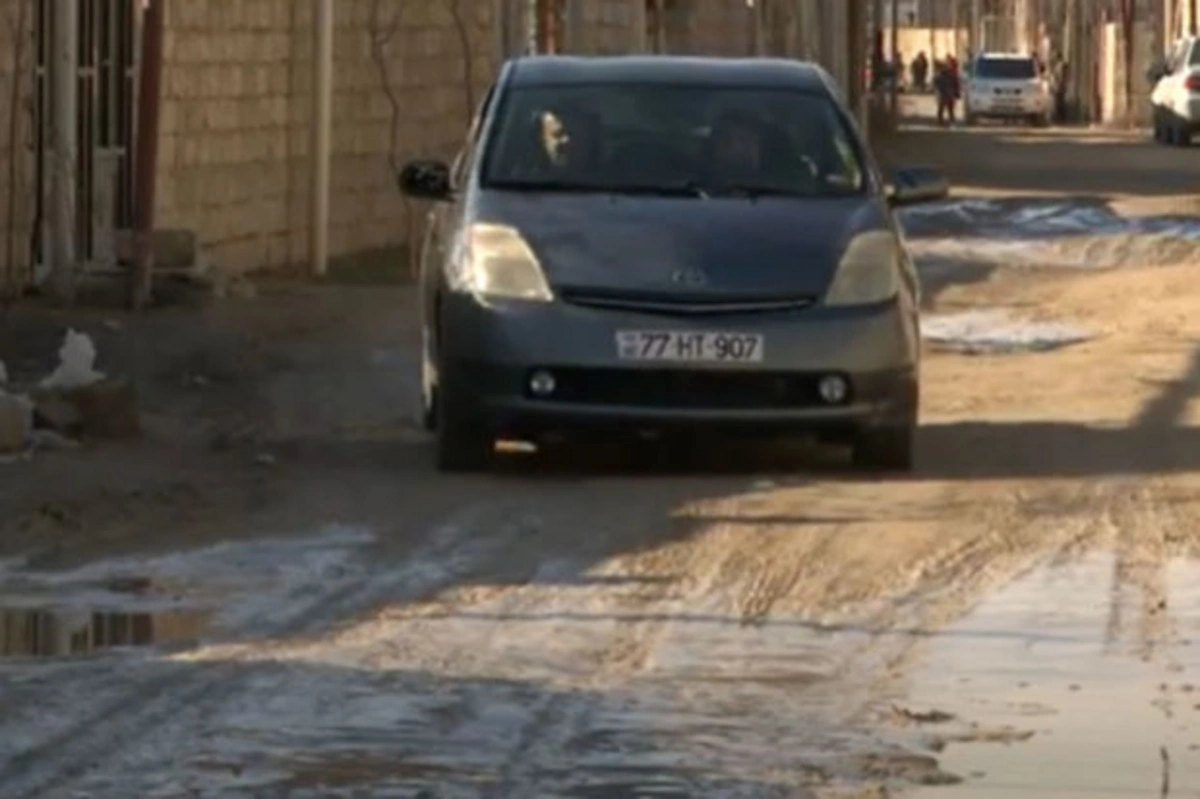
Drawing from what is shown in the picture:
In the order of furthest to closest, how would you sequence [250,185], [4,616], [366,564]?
1. [250,185]
2. [366,564]
3. [4,616]

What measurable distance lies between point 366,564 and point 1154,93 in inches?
2065

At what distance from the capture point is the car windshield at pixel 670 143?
1388cm

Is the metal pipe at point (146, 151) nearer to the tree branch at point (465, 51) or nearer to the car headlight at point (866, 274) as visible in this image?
the car headlight at point (866, 274)

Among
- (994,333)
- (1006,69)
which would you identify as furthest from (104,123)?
(1006,69)

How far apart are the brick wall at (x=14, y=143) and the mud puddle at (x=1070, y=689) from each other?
945 cm

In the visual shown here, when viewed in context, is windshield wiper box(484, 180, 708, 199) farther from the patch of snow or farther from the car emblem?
the patch of snow

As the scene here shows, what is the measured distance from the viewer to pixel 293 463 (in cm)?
1371

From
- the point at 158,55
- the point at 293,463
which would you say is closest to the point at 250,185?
the point at 158,55

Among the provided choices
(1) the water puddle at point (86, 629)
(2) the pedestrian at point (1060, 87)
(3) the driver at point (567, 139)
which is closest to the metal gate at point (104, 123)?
(3) the driver at point (567, 139)

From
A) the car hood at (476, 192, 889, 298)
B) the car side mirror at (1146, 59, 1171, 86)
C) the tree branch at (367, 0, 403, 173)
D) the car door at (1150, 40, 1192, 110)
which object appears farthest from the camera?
the car side mirror at (1146, 59, 1171, 86)

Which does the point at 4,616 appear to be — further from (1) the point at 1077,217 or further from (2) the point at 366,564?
(1) the point at 1077,217

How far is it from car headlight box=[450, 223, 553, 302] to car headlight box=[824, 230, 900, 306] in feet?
3.47

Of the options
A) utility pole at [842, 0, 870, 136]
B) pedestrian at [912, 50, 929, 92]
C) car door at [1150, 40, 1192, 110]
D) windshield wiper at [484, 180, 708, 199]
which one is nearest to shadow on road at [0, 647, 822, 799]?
windshield wiper at [484, 180, 708, 199]

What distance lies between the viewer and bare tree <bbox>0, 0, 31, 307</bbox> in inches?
755
